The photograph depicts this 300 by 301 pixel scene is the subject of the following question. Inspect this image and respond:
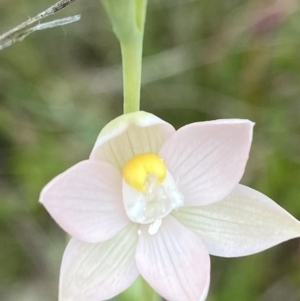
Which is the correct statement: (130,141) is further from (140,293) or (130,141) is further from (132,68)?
(140,293)

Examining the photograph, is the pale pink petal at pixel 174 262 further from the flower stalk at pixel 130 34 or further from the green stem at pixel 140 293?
the flower stalk at pixel 130 34

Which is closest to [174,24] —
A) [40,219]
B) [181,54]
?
[181,54]

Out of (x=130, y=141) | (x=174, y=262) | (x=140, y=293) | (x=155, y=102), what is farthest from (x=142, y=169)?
(x=155, y=102)

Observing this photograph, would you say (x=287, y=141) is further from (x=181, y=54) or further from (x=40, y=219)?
(x=40, y=219)

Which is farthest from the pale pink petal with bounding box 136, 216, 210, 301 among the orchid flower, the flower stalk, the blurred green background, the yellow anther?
the blurred green background

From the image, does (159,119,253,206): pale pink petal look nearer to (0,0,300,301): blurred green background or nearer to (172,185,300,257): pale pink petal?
(172,185,300,257): pale pink petal

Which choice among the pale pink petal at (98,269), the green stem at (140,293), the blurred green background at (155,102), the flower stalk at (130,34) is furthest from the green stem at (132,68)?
the blurred green background at (155,102)
